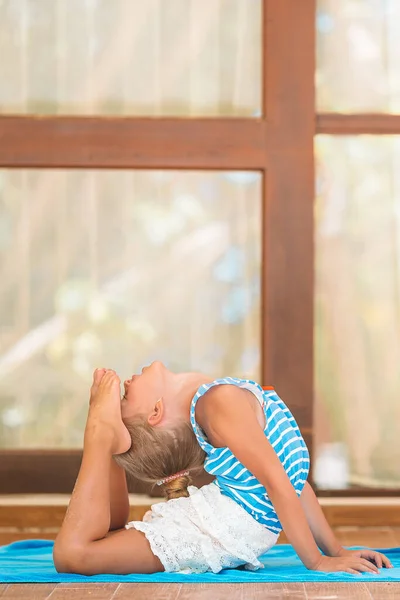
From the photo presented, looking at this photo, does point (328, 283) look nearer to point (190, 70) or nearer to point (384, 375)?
point (384, 375)

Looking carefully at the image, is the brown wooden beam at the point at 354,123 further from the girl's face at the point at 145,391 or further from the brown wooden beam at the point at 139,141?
the girl's face at the point at 145,391

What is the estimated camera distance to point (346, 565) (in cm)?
187

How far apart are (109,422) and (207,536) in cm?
33

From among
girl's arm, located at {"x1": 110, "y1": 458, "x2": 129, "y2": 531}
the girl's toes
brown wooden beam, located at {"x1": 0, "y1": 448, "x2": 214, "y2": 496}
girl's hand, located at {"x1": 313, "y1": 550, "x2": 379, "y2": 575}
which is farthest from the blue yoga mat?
brown wooden beam, located at {"x1": 0, "y1": 448, "x2": 214, "y2": 496}

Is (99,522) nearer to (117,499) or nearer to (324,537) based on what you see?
(117,499)

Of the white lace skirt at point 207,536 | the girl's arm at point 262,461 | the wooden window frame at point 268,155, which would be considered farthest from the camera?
the wooden window frame at point 268,155

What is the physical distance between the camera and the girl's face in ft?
6.73

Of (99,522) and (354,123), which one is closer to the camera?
A: (99,522)

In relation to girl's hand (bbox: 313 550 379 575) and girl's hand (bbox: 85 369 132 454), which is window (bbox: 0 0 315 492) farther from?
girl's hand (bbox: 313 550 379 575)

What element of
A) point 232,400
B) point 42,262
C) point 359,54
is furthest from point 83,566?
point 359,54

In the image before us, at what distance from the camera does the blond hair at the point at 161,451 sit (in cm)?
202

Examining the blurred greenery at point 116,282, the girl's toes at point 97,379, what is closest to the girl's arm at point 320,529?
the girl's toes at point 97,379

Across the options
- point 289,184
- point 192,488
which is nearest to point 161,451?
point 192,488

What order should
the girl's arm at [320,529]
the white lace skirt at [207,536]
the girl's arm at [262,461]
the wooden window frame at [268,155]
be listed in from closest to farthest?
the girl's arm at [262,461], the white lace skirt at [207,536], the girl's arm at [320,529], the wooden window frame at [268,155]
